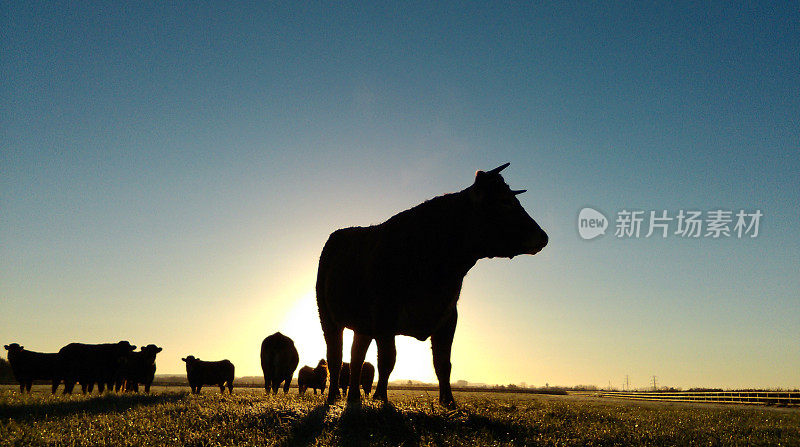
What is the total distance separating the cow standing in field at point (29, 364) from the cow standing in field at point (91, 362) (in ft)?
6.53

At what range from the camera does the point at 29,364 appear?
26141mm

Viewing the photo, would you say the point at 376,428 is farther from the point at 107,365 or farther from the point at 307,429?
the point at 107,365

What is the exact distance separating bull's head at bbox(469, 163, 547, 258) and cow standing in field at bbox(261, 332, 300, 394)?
18409 mm

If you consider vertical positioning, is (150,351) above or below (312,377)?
above

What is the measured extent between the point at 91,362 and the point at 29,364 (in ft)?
14.0

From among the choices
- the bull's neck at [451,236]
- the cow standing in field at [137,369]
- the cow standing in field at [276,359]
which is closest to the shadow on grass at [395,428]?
the bull's neck at [451,236]

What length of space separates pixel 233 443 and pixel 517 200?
5.66 meters

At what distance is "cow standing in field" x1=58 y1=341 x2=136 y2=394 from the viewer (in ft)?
79.8

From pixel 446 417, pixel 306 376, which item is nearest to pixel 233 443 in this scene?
pixel 446 417

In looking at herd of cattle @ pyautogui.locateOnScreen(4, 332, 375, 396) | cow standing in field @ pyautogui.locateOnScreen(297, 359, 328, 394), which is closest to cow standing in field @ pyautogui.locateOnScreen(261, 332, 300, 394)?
herd of cattle @ pyautogui.locateOnScreen(4, 332, 375, 396)

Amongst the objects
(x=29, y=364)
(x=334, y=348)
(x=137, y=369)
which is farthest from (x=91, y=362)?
(x=334, y=348)

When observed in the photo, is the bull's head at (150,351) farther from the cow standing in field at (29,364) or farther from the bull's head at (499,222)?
the bull's head at (499,222)

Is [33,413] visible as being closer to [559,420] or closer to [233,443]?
[233,443]

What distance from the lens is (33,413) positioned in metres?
9.07
